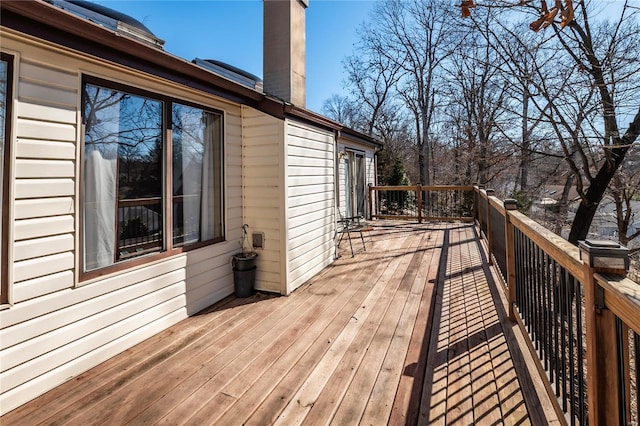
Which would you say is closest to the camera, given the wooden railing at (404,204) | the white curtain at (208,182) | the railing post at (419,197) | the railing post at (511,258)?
the railing post at (511,258)

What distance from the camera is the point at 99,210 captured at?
2404 mm

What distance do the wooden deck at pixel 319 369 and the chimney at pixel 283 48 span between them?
2793mm

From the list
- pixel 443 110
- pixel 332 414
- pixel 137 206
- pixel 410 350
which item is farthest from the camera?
pixel 443 110

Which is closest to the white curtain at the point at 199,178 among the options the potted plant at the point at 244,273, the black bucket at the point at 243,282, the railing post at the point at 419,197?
the potted plant at the point at 244,273

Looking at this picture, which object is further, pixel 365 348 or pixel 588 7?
pixel 588 7

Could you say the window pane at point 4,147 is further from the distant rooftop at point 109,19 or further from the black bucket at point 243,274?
the black bucket at point 243,274

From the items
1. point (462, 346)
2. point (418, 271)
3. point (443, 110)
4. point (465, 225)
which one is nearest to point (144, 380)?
point (462, 346)

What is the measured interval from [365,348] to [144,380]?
1598 mm

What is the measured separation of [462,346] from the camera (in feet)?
8.25

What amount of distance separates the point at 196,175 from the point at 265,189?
80 cm

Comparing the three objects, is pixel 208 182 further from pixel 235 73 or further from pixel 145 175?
pixel 235 73

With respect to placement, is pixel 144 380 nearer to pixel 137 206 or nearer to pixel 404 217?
pixel 137 206

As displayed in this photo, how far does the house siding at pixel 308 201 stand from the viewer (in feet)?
12.5

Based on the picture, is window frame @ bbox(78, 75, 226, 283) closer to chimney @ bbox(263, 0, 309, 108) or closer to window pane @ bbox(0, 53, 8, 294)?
window pane @ bbox(0, 53, 8, 294)
